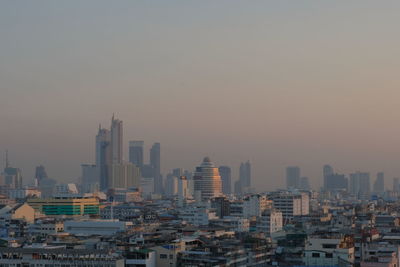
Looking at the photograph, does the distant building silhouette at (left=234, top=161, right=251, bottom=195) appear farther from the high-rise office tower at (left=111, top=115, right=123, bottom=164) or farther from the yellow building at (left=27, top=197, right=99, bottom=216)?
A: the yellow building at (left=27, top=197, right=99, bottom=216)

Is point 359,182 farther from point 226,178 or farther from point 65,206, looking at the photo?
point 65,206

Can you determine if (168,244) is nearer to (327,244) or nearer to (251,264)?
(251,264)

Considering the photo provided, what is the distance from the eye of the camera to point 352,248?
3375cm

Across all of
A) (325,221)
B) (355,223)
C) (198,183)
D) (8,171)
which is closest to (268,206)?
(325,221)

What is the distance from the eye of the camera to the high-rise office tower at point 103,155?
524ft

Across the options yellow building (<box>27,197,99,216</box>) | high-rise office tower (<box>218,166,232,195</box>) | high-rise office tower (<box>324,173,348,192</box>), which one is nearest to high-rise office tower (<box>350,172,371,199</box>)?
high-rise office tower (<box>324,173,348,192</box>)

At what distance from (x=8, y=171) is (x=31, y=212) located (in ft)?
291

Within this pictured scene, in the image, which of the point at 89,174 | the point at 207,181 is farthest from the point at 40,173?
the point at 207,181

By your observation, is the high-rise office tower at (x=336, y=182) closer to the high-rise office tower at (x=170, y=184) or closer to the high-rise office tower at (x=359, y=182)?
the high-rise office tower at (x=359, y=182)

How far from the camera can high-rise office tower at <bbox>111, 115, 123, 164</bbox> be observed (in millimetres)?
165875

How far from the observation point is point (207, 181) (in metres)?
110

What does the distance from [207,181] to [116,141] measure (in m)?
62.0

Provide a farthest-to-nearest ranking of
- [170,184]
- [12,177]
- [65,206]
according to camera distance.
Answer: [170,184] → [12,177] → [65,206]

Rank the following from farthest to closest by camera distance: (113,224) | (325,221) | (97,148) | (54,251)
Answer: (97,148)
(325,221)
(113,224)
(54,251)
